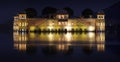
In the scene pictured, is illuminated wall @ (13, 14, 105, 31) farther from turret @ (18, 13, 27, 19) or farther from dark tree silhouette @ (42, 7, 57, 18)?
Result: dark tree silhouette @ (42, 7, 57, 18)

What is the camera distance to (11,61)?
66.0 ft

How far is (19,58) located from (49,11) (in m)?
75.2

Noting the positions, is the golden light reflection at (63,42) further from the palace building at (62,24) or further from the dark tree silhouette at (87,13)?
the dark tree silhouette at (87,13)

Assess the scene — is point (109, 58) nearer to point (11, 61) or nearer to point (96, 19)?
point (11, 61)

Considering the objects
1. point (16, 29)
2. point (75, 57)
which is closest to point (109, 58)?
point (75, 57)

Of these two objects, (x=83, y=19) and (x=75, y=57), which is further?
(x=83, y=19)

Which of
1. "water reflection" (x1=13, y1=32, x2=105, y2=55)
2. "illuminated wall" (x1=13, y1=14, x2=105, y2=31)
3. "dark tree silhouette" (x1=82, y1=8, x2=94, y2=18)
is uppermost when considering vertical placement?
"dark tree silhouette" (x1=82, y1=8, x2=94, y2=18)

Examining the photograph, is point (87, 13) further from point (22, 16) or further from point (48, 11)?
point (22, 16)

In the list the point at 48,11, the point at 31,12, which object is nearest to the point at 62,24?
the point at 48,11

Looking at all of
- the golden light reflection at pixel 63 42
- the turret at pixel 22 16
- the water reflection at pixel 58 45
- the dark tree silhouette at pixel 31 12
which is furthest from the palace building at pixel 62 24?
the water reflection at pixel 58 45

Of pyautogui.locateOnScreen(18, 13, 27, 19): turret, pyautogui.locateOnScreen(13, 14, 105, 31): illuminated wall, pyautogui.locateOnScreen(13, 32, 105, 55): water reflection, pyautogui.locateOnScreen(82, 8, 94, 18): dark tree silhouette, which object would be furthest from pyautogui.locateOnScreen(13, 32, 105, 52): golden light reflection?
pyautogui.locateOnScreen(82, 8, 94, 18): dark tree silhouette

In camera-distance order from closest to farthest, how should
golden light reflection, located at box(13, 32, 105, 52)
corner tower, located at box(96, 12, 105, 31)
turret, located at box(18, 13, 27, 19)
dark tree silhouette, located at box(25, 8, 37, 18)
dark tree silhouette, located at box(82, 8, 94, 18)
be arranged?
golden light reflection, located at box(13, 32, 105, 52)
corner tower, located at box(96, 12, 105, 31)
turret, located at box(18, 13, 27, 19)
dark tree silhouette, located at box(82, 8, 94, 18)
dark tree silhouette, located at box(25, 8, 37, 18)

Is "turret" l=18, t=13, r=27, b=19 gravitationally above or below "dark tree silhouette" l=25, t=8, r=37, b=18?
below

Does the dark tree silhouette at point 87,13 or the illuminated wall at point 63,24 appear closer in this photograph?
the illuminated wall at point 63,24
